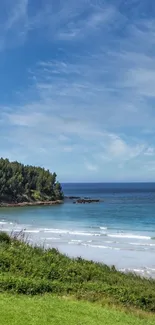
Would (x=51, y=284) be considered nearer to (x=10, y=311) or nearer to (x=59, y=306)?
(x=59, y=306)

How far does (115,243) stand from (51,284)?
21.2m

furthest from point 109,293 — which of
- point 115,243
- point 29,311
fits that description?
point 115,243

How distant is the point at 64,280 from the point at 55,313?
5.21m

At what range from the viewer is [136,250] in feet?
94.9

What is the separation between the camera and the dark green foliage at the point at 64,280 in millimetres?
11047

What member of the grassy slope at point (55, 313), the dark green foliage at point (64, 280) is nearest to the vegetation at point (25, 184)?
the dark green foliage at point (64, 280)

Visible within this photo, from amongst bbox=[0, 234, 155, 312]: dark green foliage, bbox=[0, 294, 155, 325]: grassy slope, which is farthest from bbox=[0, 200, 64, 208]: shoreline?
bbox=[0, 294, 155, 325]: grassy slope

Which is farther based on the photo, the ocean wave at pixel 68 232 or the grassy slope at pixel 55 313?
the ocean wave at pixel 68 232

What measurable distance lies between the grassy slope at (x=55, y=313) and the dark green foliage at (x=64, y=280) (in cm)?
111

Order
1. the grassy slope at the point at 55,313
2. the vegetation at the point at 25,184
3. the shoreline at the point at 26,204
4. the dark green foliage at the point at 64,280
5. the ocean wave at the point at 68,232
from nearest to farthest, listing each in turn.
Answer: the grassy slope at the point at 55,313 < the dark green foliage at the point at 64,280 < the ocean wave at the point at 68,232 < the shoreline at the point at 26,204 < the vegetation at the point at 25,184

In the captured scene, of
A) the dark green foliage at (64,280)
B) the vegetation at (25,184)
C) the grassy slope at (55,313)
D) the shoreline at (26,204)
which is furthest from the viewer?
the vegetation at (25,184)

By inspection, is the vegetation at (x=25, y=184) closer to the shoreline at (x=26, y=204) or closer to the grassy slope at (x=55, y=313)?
the shoreline at (x=26, y=204)

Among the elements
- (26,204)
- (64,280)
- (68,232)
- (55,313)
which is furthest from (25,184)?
(55,313)

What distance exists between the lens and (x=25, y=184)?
3693 inches
